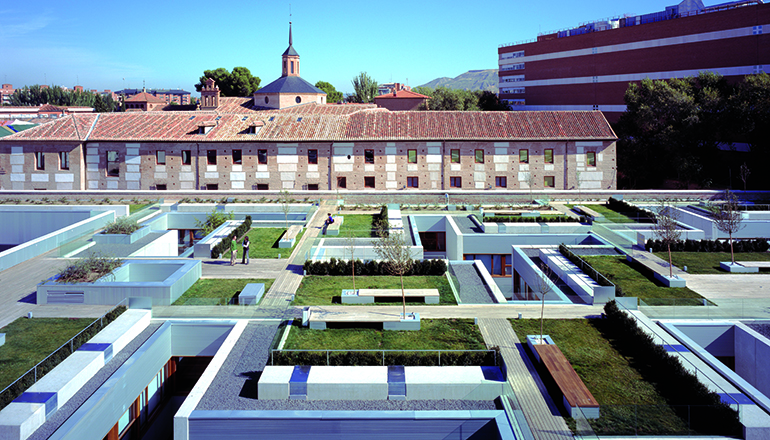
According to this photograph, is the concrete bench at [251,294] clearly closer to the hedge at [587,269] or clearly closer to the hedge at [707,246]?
the hedge at [587,269]

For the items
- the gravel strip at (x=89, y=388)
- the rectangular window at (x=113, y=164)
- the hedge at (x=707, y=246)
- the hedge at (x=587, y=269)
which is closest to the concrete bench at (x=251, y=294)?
the gravel strip at (x=89, y=388)

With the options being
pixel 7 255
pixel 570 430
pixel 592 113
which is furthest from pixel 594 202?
pixel 7 255

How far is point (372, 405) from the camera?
44.9 feet

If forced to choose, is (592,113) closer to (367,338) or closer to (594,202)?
(594,202)

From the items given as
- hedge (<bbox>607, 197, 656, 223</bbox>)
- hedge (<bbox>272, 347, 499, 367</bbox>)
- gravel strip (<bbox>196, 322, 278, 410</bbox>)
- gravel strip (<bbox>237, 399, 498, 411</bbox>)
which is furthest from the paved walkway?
hedge (<bbox>607, 197, 656, 223</bbox>)

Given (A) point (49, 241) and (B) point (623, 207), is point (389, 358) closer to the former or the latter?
(A) point (49, 241)

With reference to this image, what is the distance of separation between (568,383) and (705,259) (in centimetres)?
1561

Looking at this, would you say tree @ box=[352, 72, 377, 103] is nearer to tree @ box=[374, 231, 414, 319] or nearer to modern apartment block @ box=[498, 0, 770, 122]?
modern apartment block @ box=[498, 0, 770, 122]

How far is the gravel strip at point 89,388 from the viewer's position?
41.2 feet

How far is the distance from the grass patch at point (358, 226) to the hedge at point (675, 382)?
12.4 metres

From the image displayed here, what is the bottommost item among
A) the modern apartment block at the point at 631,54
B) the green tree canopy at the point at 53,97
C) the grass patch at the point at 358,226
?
the grass patch at the point at 358,226

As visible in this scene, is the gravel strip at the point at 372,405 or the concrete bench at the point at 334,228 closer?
the gravel strip at the point at 372,405

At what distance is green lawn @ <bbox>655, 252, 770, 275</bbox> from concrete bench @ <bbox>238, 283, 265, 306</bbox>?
17.2 m

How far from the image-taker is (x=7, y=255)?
2375 cm
